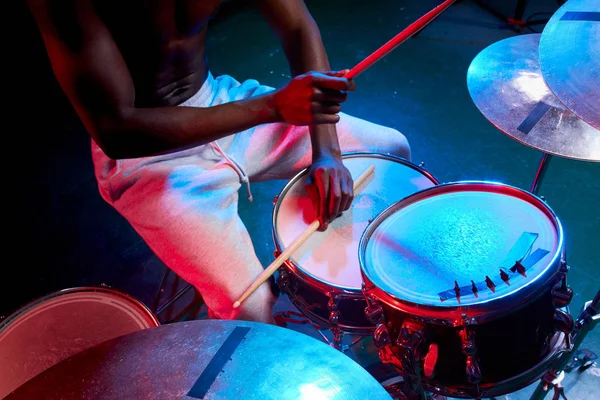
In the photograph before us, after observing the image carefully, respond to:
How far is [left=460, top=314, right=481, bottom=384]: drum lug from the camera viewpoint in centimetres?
117

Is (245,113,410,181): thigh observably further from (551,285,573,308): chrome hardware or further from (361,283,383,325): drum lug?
(551,285,573,308): chrome hardware

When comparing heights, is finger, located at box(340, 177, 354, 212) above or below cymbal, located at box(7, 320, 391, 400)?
above

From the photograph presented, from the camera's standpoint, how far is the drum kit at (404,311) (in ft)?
3.79

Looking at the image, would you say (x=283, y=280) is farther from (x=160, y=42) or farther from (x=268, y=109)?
(x=160, y=42)

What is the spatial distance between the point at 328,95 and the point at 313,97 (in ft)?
0.15

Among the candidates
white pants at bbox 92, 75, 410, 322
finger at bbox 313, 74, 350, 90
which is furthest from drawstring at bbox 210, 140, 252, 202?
finger at bbox 313, 74, 350, 90

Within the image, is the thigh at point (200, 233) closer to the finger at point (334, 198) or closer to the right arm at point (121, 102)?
the right arm at point (121, 102)

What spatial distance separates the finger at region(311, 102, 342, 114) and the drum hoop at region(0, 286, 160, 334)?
2.59ft

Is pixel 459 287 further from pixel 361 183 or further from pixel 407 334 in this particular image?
pixel 361 183

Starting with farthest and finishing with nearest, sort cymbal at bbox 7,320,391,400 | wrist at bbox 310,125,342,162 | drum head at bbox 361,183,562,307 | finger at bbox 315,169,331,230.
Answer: wrist at bbox 310,125,342,162 < finger at bbox 315,169,331,230 < drum head at bbox 361,183,562,307 < cymbal at bbox 7,320,391,400

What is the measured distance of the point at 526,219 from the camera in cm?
136

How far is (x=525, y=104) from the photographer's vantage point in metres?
1.82

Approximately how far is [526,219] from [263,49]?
3.12 metres

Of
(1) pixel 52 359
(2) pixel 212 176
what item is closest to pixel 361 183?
(2) pixel 212 176
